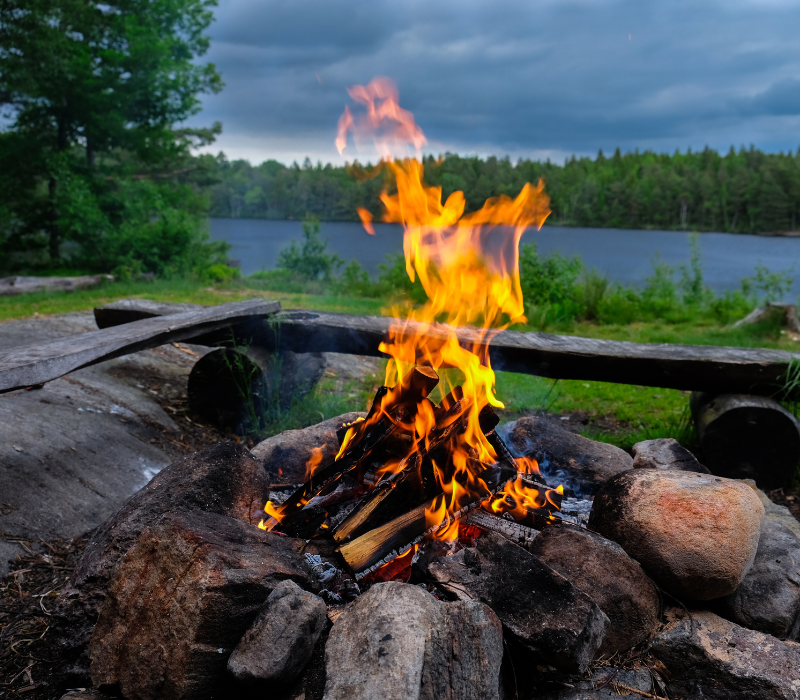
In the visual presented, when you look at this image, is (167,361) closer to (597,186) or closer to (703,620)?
(703,620)

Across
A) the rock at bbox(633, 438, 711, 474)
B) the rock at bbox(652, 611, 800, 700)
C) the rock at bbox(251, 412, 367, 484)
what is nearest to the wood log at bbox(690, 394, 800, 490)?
the rock at bbox(633, 438, 711, 474)

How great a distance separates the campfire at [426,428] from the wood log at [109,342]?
1.49 meters

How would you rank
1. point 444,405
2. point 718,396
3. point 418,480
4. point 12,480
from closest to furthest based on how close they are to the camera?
point 418,480
point 444,405
point 12,480
point 718,396

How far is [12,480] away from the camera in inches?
140

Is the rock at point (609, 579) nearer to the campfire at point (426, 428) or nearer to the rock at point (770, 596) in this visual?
the campfire at point (426, 428)

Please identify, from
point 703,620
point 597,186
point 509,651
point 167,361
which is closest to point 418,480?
point 509,651

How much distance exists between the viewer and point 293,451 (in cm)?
361

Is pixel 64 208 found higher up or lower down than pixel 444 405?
higher up

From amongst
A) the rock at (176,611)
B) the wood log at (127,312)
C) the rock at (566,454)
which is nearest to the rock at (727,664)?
the rock at (566,454)

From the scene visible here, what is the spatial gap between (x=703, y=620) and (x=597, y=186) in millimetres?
45807

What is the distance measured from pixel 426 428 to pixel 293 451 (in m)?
0.94

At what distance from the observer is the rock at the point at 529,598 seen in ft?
6.73

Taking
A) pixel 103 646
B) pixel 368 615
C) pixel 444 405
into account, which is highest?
pixel 444 405

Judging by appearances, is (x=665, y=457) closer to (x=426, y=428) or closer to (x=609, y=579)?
(x=609, y=579)
